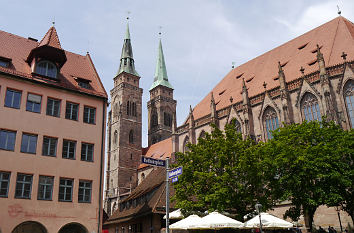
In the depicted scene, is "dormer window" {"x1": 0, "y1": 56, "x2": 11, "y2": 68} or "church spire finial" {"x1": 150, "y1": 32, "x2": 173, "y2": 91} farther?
"church spire finial" {"x1": 150, "y1": 32, "x2": 173, "y2": 91}

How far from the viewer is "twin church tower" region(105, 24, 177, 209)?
6294 cm

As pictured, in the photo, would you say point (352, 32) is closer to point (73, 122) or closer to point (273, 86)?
point (273, 86)

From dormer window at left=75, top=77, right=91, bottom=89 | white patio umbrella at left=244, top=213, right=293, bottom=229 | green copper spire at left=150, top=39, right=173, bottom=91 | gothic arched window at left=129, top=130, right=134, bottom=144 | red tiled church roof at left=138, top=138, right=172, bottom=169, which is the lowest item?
white patio umbrella at left=244, top=213, right=293, bottom=229

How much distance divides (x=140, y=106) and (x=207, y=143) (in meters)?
50.6

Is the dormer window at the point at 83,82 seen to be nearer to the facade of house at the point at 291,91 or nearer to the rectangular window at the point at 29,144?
the rectangular window at the point at 29,144

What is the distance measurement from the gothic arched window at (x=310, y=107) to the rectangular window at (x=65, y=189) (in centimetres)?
2054

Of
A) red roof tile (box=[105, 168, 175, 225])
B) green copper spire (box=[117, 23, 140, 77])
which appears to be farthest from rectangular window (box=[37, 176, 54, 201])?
green copper spire (box=[117, 23, 140, 77])

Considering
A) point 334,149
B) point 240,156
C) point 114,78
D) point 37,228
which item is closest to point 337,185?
point 334,149

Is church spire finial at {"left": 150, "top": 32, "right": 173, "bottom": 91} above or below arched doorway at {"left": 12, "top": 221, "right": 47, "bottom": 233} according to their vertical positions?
above

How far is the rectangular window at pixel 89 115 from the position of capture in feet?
67.9

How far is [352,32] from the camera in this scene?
32.2 metres

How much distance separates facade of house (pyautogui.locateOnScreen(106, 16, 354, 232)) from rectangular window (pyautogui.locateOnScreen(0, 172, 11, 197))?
15.1 m

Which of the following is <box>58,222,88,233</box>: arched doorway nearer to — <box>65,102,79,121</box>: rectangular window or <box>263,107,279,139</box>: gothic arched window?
<box>65,102,79,121</box>: rectangular window

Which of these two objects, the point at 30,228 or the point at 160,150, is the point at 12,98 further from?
the point at 160,150
